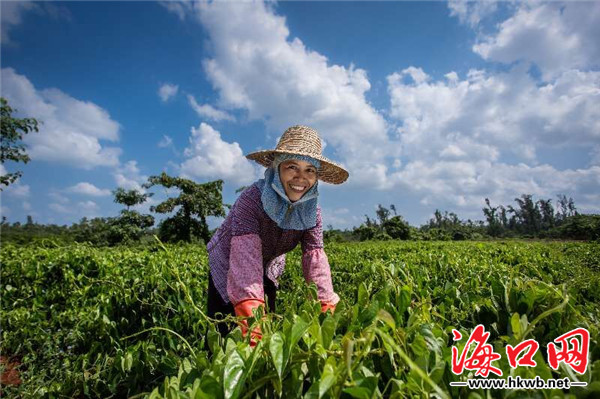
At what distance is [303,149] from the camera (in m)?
2.00

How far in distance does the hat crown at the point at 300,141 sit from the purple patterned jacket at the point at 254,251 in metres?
0.30

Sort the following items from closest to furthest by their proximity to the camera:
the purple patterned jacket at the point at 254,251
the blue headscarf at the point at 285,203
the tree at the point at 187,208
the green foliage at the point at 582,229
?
1. the purple patterned jacket at the point at 254,251
2. the blue headscarf at the point at 285,203
3. the tree at the point at 187,208
4. the green foliage at the point at 582,229

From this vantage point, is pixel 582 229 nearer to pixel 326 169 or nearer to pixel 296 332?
pixel 326 169

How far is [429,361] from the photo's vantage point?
748 mm

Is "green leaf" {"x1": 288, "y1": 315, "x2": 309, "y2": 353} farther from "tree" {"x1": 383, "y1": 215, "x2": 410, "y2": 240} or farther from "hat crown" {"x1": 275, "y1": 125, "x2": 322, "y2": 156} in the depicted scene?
"tree" {"x1": 383, "y1": 215, "x2": 410, "y2": 240}

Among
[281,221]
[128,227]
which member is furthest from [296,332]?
[128,227]

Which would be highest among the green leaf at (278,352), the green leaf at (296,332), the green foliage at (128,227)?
the green foliage at (128,227)

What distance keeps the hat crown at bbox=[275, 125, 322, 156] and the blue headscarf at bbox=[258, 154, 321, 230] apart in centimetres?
5

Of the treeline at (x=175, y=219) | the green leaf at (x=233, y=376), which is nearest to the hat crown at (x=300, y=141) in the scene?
the green leaf at (x=233, y=376)

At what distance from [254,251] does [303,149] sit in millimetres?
632

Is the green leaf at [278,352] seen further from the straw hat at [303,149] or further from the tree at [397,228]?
the tree at [397,228]

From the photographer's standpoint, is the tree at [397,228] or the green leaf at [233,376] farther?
the tree at [397,228]

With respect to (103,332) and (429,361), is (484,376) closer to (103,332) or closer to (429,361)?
(429,361)

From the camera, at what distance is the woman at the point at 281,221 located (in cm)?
177
